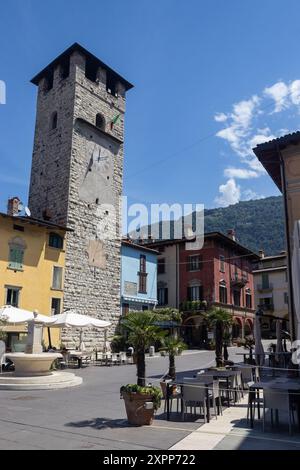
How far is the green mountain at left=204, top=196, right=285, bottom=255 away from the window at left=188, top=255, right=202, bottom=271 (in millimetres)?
56755

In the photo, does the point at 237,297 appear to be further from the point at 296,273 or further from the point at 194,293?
the point at 296,273

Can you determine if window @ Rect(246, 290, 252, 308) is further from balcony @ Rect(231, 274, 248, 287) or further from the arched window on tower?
the arched window on tower

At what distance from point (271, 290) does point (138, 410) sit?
49184 mm

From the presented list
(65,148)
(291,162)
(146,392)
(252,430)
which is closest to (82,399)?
(146,392)

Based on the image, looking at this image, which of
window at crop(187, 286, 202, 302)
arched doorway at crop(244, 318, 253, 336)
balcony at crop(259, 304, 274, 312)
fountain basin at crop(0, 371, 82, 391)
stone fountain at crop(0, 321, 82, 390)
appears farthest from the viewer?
balcony at crop(259, 304, 274, 312)

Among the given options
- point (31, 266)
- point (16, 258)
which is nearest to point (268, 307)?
point (31, 266)

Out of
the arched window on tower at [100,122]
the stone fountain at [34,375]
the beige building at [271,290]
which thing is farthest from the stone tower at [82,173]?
the beige building at [271,290]

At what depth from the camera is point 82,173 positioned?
95.7ft

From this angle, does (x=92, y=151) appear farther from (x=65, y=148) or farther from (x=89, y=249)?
(x=89, y=249)

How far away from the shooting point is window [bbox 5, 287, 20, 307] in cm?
2325

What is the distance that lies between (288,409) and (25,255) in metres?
20.0

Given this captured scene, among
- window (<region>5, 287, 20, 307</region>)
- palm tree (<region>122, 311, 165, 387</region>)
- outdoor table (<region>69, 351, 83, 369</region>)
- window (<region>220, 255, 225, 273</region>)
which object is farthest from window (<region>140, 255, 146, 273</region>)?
palm tree (<region>122, 311, 165, 387</region>)

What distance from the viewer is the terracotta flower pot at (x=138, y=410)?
305 inches
